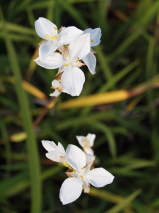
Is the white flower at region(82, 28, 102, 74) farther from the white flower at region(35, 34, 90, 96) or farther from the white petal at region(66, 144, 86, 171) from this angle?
the white petal at region(66, 144, 86, 171)

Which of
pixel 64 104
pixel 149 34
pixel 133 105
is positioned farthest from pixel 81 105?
pixel 149 34

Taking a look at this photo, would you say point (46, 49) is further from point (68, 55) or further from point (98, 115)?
point (98, 115)

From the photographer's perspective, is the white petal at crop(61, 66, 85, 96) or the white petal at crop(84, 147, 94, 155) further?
the white petal at crop(84, 147, 94, 155)

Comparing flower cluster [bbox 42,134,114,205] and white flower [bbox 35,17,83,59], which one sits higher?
white flower [bbox 35,17,83,59]

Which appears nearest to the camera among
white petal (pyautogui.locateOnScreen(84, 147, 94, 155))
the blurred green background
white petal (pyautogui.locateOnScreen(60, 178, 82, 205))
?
white petal (pyautogui.locateOnScreen(60, 178, 82, 205))

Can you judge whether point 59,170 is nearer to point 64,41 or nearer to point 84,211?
point 84,211

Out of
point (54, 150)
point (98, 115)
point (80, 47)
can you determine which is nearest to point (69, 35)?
point (80, 47)

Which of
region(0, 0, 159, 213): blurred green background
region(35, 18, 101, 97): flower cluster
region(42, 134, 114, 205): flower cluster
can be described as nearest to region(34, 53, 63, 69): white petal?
region(35, 18, 101, 97): flower cluster
